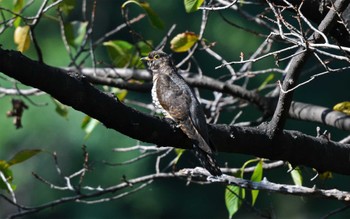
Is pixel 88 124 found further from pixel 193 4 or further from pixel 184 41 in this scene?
pixel 193 4

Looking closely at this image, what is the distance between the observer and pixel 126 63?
17.0 ft

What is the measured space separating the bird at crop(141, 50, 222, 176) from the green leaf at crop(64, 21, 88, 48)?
0.43 metres

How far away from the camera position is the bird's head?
196 inches

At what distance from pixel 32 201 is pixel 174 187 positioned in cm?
160

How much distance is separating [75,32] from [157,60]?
566mm

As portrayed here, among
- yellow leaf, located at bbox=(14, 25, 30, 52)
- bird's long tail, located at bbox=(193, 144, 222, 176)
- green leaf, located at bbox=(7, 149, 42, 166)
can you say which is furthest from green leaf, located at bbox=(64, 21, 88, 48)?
bird's long tail, located at bbox=(193, 144, 222, 176)

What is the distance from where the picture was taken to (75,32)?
5148 millimetres

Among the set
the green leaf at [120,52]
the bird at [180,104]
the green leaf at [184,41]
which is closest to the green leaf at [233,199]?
the bird at [180,104]

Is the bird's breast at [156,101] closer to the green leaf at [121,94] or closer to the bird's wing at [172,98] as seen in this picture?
the bird's wing at [172,98]

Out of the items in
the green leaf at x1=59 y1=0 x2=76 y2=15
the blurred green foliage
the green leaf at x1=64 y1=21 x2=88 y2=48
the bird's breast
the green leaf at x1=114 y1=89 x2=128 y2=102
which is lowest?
the blurred green foliage

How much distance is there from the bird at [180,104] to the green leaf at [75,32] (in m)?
0.43

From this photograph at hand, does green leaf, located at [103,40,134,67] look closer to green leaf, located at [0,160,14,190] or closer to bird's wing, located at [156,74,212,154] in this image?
bird's wing, located at [156,74,212,154]

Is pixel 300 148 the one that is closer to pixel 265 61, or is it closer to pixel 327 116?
pixel 327 116

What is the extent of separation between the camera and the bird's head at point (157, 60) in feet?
16.3
